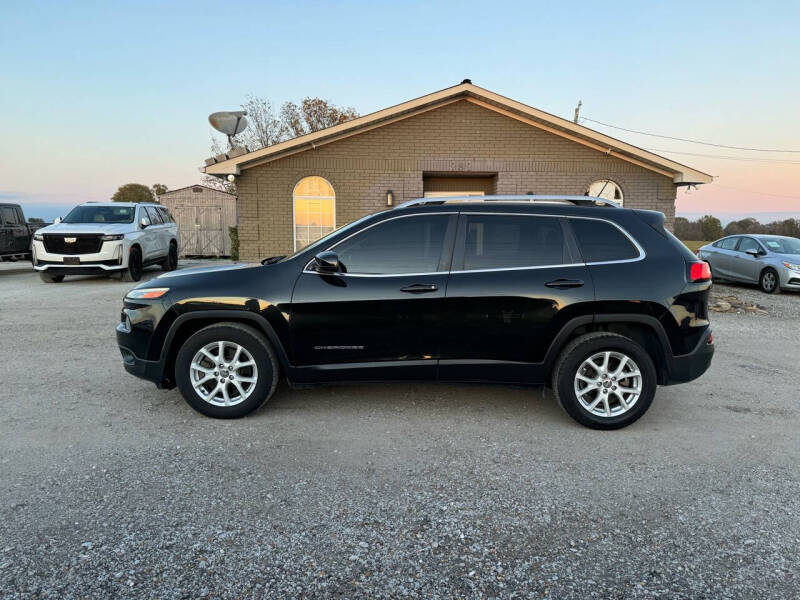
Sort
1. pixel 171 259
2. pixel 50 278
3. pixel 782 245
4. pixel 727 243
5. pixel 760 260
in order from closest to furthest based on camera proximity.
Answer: pixel 760 260 < pixel 782 245 < pixel 50 278 < pixel 727 243 < pixel 171 259

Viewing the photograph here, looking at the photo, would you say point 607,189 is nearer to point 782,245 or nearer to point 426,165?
point 782,245

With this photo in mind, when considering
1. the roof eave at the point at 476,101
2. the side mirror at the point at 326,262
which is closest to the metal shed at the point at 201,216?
the roof eave at the point at 476,101

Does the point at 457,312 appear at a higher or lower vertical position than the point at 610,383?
higher

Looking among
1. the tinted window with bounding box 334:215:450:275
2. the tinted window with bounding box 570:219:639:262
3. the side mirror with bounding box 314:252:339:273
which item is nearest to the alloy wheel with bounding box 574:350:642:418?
the tinted window with bounding box 570:219:639:262

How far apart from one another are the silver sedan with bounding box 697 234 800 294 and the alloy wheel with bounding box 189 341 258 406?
13.3 metres

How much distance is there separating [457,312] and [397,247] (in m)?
0.71

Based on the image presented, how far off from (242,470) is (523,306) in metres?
2.32

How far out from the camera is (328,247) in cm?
397

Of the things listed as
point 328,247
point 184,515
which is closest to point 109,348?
point 328,247

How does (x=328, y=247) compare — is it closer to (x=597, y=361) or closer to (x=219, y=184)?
(x=597, y=361)

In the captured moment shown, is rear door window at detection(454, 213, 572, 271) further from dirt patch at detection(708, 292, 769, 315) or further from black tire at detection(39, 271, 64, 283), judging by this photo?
black tire at detection(39, 271, 64, 283)

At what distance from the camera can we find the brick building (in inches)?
517

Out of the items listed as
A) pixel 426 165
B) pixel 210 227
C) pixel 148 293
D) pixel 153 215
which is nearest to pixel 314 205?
pixel 426 165

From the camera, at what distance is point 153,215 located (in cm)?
1405
